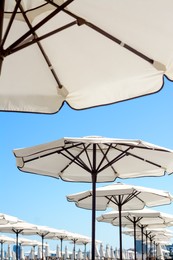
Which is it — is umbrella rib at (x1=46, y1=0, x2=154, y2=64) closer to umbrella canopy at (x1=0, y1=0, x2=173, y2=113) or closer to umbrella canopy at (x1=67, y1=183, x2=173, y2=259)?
umbrella canopy at (x1=0, y1=0, x2=173, y2=113)

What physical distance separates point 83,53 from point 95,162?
2.97 meters

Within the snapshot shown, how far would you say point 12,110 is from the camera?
4117mm

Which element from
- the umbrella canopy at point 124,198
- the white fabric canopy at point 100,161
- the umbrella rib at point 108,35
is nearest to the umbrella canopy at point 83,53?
the umbrella rib at point 108,35

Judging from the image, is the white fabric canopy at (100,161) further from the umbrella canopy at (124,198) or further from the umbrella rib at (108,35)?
the umbrella rib at (108,35)

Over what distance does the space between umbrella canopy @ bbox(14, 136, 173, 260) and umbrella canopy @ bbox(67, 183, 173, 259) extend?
36cm

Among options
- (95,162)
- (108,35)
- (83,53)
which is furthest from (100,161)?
(108,35)

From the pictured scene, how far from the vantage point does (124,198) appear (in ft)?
33.4

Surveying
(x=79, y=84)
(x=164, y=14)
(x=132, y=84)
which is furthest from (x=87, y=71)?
(x=164, y=14)

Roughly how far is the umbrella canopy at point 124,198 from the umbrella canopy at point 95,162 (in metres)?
0.36

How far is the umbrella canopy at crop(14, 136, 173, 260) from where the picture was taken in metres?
6.41

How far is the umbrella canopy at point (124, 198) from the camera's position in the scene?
309 inches

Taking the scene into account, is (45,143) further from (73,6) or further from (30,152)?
(73,6)

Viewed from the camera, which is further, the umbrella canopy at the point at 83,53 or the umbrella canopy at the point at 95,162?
the umbrella canopy at the point at 95,162

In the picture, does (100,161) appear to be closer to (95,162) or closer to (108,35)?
(95,162)
